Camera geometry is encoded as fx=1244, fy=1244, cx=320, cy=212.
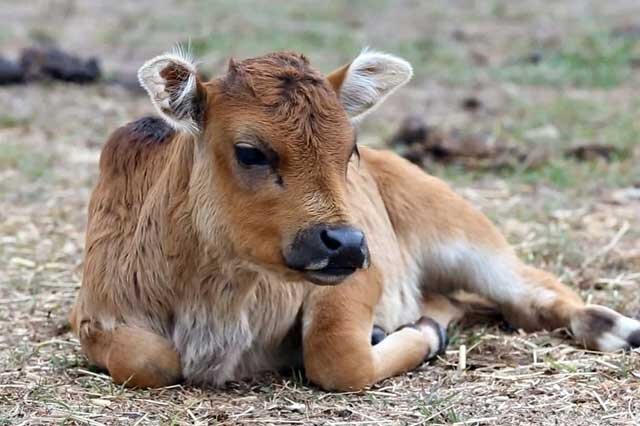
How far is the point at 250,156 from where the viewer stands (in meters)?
5.24

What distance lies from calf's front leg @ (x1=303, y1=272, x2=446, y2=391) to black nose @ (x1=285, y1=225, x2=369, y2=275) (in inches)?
30.3

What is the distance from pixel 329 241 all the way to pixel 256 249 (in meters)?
0.40

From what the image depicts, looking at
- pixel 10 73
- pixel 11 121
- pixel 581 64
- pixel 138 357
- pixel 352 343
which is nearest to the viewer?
pixel 138 357

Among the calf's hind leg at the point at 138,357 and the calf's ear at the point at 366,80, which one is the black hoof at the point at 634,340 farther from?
the calf's hind leg at the point at 138,357

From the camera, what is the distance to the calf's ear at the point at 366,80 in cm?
575

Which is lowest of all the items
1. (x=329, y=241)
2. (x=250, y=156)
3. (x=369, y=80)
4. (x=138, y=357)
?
(x=138, y=357)

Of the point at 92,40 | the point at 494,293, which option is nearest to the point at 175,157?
the point at 494,293

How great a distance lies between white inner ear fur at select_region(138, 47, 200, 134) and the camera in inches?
209

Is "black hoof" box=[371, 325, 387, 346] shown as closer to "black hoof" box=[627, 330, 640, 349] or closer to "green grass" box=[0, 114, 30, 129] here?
"black hoof" box=[627, 330, 640, 349]

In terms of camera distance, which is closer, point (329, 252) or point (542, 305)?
point (329, 252)

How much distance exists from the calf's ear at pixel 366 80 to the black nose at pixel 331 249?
931 millimetres

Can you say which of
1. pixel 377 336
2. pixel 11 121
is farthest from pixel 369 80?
pixel 11 121

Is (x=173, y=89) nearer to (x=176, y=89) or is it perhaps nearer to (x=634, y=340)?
(x=176, y=89)

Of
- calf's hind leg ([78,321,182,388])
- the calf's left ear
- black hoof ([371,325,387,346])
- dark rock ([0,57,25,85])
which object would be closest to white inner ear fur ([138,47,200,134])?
the calf's left ear
